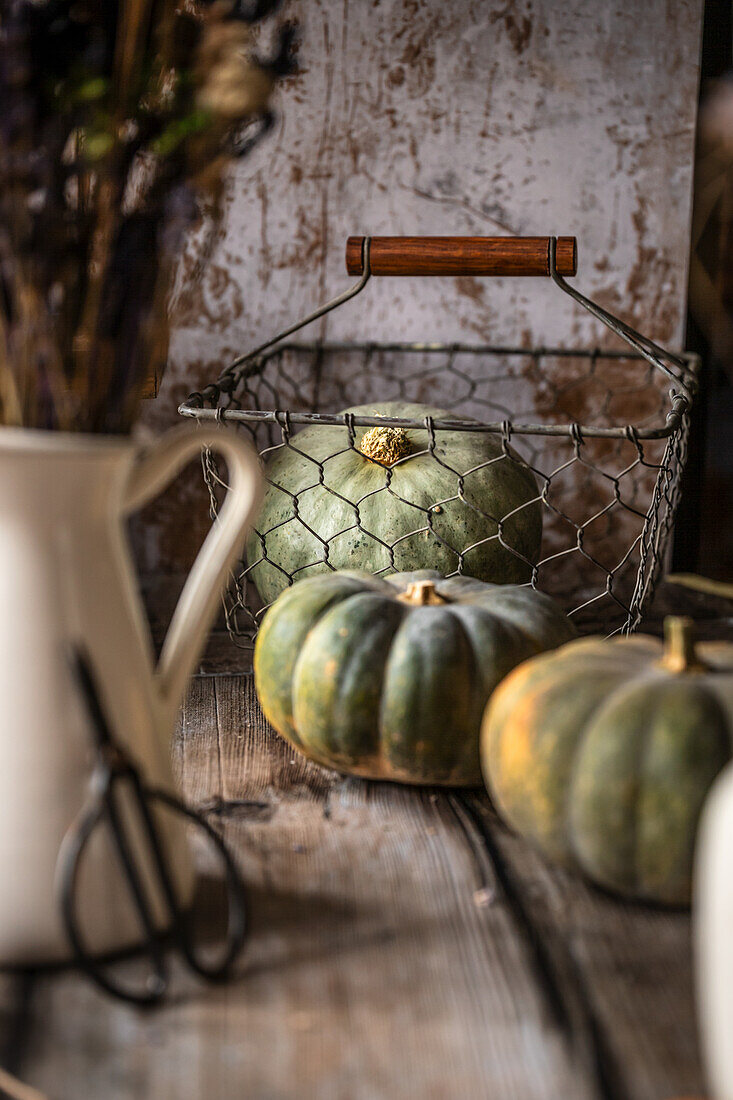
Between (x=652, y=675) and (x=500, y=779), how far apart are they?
0.34 ft

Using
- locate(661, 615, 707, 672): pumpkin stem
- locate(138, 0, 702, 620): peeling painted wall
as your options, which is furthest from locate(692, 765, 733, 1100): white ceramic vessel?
locate(138, 0, 702, 620): peeling painted wall

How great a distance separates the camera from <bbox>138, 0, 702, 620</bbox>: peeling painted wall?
1.15 meters

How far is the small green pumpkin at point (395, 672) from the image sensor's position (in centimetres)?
65

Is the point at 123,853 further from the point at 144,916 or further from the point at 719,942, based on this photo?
the point at 719,942

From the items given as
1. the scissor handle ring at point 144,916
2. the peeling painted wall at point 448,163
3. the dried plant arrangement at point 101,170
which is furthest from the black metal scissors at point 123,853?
the peeling painted wall at point 448,163

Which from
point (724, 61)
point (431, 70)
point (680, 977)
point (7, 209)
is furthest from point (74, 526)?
point (724, 61)

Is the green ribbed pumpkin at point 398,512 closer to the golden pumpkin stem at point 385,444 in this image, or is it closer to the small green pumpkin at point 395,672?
the golden pumpkin stem at point 385,444

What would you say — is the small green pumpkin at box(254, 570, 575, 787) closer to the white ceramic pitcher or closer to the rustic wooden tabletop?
the rustic wooden tabletop

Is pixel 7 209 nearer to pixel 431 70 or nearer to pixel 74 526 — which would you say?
pixel 74 526

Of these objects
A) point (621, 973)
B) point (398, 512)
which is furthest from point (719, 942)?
point (398, 512)

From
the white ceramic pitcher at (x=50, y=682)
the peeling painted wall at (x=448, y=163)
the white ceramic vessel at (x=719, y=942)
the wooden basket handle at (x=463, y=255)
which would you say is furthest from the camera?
the peeling painted wall at (x=448, y=163)

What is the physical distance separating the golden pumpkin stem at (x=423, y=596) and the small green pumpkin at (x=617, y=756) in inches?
6.1

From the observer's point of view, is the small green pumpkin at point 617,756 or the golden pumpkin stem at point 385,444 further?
the golden pumpkin stem at point 385,444

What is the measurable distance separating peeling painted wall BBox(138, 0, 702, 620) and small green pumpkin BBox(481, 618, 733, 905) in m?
0.75
